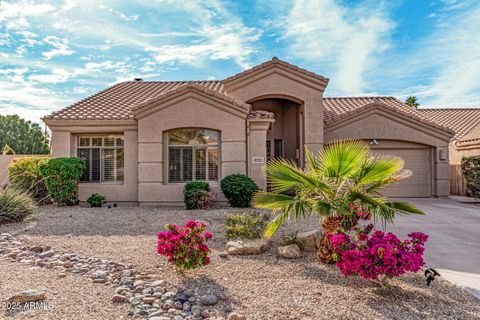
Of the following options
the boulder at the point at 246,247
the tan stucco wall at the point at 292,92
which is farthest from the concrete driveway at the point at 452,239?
the tan stucco wall at the point at 292,92

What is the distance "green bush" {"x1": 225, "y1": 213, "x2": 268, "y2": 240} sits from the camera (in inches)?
264

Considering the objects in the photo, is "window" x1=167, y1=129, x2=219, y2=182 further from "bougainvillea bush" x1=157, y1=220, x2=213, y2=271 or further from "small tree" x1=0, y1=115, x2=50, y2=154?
"small tree" x1=0, y1=115, x2=50, y2=154

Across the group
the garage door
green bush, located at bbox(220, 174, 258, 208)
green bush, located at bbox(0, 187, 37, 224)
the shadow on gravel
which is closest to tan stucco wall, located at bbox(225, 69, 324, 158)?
the garage door

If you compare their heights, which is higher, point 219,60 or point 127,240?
point 219,60

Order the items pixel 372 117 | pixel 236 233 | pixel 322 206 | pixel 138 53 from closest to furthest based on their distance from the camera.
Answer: pixel 322 206 < pixel 236 233 < pixel 138 53 < pixel 372 117

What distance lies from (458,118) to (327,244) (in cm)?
2267

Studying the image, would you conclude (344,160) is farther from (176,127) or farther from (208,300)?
(176,127)

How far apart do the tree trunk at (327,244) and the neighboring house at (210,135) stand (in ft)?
23.9

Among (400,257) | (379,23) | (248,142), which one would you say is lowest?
(400,257)

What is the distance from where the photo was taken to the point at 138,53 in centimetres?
1391

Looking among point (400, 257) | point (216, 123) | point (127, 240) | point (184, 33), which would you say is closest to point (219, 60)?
point (184, 33)

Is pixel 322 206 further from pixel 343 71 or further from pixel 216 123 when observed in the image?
pixel 343 71

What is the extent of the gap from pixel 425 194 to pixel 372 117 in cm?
494

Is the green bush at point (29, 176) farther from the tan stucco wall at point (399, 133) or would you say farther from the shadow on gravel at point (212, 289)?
the tan stucco wall at point (399, 133)
